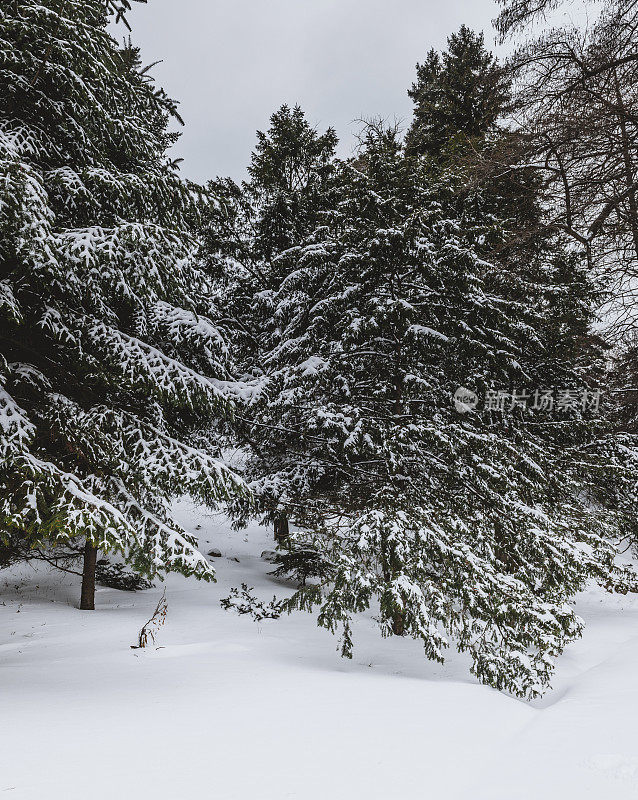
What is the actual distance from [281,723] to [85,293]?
5.34m

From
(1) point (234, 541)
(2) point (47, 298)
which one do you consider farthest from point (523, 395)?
(1) point (234, 541)

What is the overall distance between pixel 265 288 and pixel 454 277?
6.09 meters

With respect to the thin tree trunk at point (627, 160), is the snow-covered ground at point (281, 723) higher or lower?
lower

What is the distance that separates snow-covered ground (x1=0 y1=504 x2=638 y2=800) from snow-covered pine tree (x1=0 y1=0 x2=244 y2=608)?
135 centimetres

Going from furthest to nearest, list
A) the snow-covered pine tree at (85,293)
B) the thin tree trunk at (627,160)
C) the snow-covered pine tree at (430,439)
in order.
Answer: the snow-covered pine tree at (430,439) → the thin tree trunk at (627,160) → the snow-covered pine tree at (85,293)

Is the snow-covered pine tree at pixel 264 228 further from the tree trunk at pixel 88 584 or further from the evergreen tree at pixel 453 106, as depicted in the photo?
the tree trunk at pixel 88 584

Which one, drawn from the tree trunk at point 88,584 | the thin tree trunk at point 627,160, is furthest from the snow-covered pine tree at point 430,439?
the tree trunk at point 88,584

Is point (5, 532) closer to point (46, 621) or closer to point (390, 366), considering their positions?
point (46, 621)

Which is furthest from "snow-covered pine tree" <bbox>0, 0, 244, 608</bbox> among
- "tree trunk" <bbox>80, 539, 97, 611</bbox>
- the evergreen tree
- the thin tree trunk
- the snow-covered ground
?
the evergreen tree

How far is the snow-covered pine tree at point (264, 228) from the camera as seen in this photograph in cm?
1170

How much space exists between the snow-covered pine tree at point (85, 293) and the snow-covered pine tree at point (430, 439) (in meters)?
2.03

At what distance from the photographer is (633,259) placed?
257 inches

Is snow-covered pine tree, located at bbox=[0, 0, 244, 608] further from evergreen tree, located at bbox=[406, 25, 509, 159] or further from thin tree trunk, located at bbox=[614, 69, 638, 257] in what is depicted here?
evergreen tree, located at bbox=[406, 25, 509, 159]

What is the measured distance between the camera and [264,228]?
41.5ft
